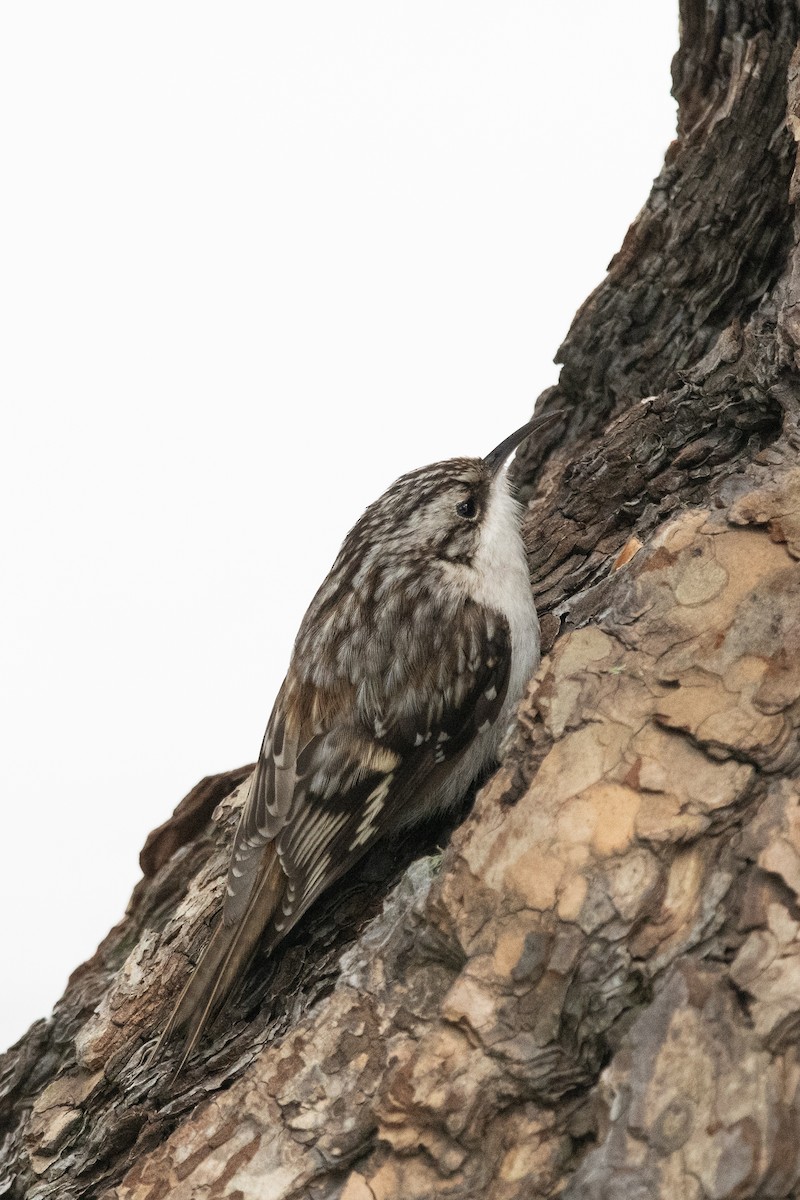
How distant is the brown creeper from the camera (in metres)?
2.16

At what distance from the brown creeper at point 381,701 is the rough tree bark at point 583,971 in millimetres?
104

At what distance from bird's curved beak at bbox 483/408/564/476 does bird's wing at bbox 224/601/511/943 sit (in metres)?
0.45

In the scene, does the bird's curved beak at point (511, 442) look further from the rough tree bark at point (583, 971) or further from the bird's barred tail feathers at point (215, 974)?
the bird's barred tail feathers at point (215, 974)

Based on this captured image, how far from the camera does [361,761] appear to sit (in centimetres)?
229

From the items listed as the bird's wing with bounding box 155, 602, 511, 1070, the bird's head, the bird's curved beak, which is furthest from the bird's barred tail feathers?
the bird's curved beak

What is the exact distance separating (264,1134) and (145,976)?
2.68ft

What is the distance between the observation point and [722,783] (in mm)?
1546

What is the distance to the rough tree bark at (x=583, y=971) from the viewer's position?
1.29m

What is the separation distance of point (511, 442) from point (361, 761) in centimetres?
90

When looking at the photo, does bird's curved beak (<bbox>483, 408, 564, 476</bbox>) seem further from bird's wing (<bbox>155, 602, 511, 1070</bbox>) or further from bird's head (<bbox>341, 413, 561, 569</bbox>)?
bird's wing (<bbox>155, 602, 511, 1070</bbox>)

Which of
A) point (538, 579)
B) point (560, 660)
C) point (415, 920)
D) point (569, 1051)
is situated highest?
point (538, 579)

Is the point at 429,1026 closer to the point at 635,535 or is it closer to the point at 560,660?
the point at 560,660

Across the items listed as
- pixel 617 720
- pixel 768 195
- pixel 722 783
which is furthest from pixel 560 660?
pixel 768 195

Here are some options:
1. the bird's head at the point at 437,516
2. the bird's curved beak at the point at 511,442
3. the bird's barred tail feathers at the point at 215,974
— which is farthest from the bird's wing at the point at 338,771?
the bird's curved beak at the point at 511,442
